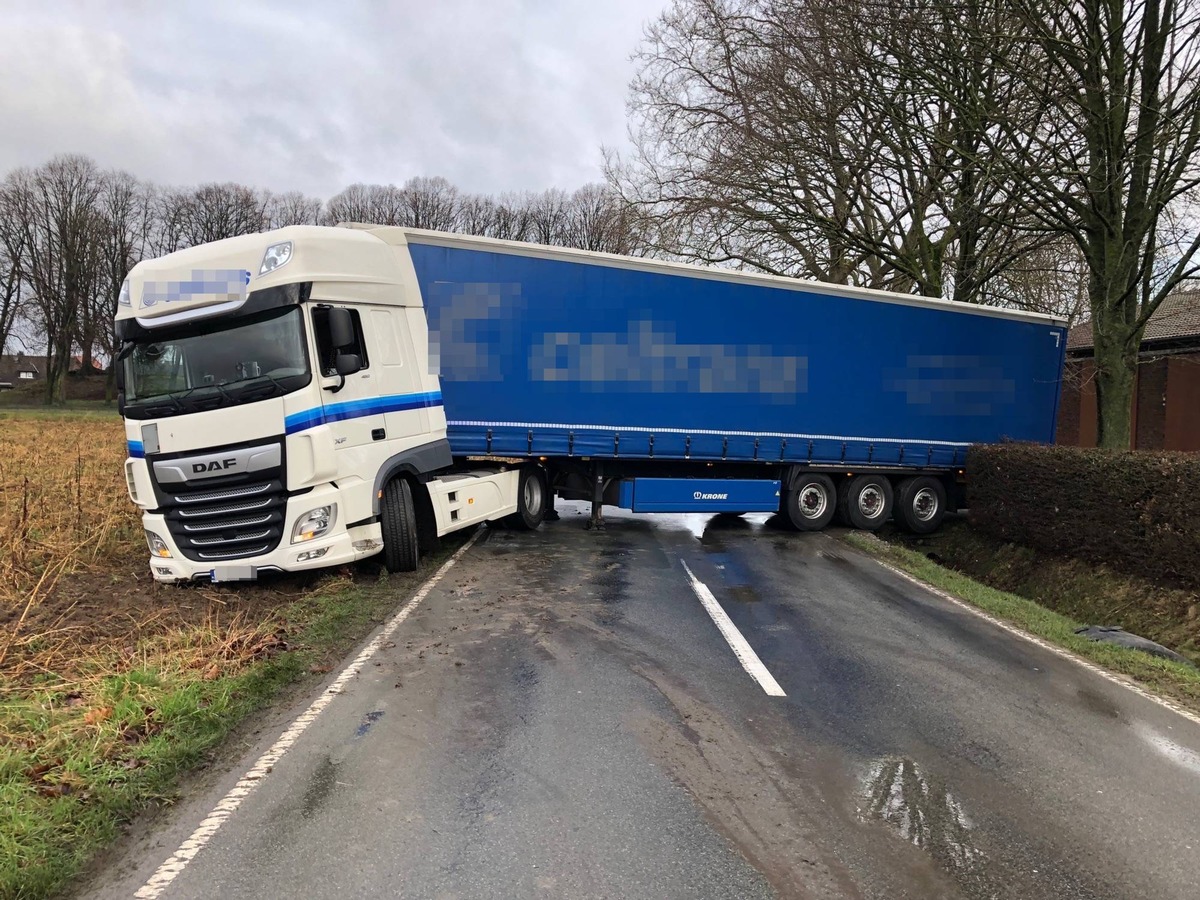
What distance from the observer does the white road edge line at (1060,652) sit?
533 cm

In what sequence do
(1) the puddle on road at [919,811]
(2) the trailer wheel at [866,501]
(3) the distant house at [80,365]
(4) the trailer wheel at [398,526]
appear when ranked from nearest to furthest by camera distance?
(1) the puddle on road at [919,811] → (4) the trailer wheel at [398,526] → (2) the trailer wheel at [866,501] → (3) the distant house at [80,365]

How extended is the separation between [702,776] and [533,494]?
7.98 meters

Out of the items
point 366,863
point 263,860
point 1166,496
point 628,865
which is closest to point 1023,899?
point 628,865

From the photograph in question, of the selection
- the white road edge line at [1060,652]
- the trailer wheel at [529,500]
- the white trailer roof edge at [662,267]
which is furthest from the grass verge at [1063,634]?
the trailer wheel at [529,500]

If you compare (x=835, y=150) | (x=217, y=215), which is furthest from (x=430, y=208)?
(x=835, y=150)

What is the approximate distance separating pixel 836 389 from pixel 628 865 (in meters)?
10.0

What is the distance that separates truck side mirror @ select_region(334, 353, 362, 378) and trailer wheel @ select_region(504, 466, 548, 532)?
166 inches

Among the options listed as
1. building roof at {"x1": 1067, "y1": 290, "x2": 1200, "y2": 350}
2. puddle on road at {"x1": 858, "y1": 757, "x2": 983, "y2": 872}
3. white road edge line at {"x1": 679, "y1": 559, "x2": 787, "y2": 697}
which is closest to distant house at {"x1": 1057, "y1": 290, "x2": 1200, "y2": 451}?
building roof at {"x1": 1067, "y1": 290, "x2": 1200, "y2": 350}

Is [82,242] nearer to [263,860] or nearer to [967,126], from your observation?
[967,126]

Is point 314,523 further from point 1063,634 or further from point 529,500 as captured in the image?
point 1063,634

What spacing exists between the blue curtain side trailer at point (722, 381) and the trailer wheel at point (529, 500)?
11.5 inches

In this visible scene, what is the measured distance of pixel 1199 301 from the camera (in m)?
21.0

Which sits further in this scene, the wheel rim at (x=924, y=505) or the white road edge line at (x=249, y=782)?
the wheel rim at (x=924, y=505)

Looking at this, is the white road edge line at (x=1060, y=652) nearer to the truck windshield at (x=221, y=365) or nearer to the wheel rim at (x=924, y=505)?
the wheel rim at (x=924, y=505)
